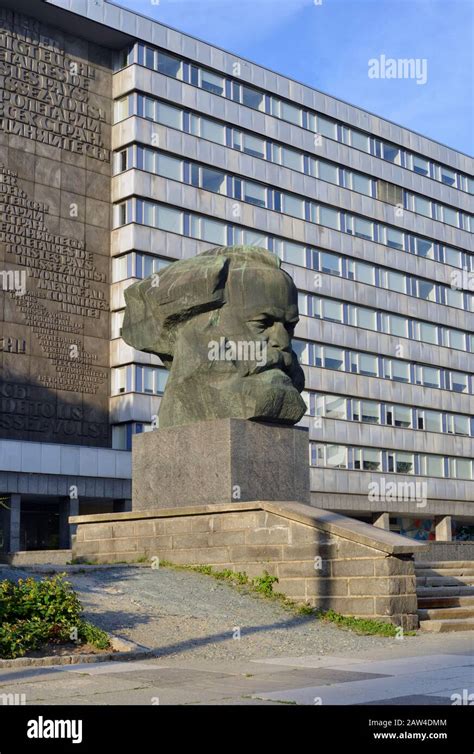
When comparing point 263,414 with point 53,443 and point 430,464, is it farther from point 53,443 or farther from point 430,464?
point 430,464

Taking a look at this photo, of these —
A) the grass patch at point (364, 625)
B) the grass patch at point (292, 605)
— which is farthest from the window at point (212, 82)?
the grass patch at point (364, 625)

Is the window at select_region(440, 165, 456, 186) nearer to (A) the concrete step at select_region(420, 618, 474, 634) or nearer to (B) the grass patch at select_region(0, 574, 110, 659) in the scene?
(A) the concrete step at select_region(420, 618, 474, 634)

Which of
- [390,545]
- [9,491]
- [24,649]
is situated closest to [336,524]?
[390,545]

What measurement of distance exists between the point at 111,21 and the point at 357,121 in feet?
68.1

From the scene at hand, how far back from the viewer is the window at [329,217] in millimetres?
63906

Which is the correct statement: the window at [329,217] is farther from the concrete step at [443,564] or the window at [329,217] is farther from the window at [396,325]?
the concrete step at [443,564]

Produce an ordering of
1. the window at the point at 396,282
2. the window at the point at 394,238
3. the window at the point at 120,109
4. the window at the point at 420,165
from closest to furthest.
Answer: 1. the window at the point at 120,109
2. the window at the point at 396,282
3. the window at the point at 394,238
4. the window at the point at 420,165

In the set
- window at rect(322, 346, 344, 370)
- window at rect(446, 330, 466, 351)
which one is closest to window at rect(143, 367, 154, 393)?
window at rect(322, 346, 344, 370)

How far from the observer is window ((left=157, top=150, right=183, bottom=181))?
5453 centimetres

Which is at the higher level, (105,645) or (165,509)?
(165,509)

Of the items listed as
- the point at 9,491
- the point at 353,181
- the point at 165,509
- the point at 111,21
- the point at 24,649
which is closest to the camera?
the point at 24,649

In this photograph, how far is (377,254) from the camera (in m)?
67.2

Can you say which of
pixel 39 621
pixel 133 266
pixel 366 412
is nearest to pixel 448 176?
pixel 366 412

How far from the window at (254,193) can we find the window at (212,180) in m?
1.71
